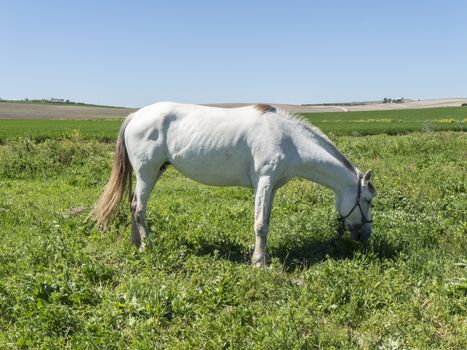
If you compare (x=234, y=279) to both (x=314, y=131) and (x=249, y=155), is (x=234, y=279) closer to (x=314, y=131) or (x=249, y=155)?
(x=249, y=155)

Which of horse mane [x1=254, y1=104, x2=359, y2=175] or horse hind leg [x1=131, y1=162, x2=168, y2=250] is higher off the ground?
horse mane [x1=254, y1=104, x2=359, y2=175]

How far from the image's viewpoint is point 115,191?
23.1 ft

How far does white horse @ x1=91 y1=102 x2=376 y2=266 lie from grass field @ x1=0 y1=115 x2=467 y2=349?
57 centimetres

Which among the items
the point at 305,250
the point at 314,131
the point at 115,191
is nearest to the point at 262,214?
the point at 305,250

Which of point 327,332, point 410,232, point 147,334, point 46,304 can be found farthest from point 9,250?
point 410,232

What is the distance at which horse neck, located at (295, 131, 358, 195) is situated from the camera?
20.0ft

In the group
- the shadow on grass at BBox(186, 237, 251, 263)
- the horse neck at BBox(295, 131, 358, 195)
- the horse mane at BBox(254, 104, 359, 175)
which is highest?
the horse mane at BBox(254, 104, 359, 175)

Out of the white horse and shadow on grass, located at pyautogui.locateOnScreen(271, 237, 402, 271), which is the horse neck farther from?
shadow on grass, located at pyautogui.locateOnScreen(271, 237, 402, 271)

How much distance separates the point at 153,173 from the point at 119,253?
1295 mm

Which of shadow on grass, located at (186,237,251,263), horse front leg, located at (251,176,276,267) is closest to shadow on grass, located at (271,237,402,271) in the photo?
horse front leg, located at (251,176,276,267)

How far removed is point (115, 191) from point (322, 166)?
10.9 ft

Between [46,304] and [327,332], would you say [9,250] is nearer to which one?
[46,304]

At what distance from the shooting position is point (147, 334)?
410cm

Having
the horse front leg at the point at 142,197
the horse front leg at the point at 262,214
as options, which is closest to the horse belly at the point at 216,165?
the horse front leg at the point at 262,214
